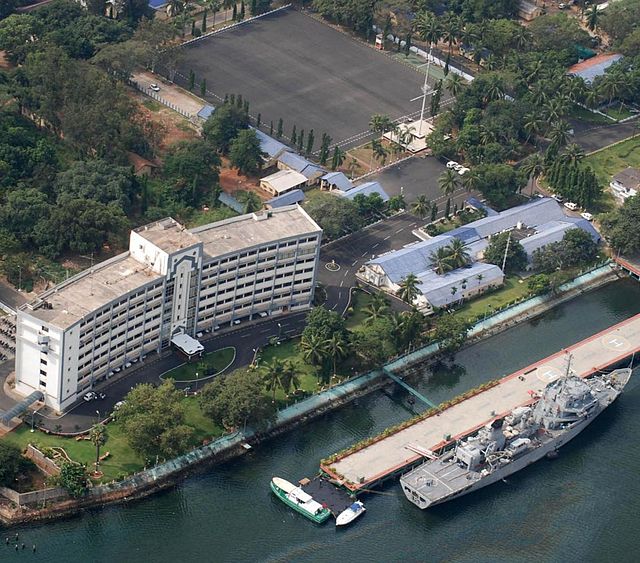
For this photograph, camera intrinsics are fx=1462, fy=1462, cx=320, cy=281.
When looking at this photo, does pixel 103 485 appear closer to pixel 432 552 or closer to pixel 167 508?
pixel 167 508

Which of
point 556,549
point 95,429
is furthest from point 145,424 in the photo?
point 556,549

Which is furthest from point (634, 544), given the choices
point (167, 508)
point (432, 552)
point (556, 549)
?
point (167, 508)

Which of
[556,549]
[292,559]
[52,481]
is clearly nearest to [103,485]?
[52,481]

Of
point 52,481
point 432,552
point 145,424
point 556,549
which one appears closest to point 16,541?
point 52,481

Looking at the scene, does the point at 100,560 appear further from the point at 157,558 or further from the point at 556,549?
the point at 556,549

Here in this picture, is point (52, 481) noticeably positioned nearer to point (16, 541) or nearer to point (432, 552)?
point (16, 541)

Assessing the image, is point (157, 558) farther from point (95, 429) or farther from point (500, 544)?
point (500, 544)
